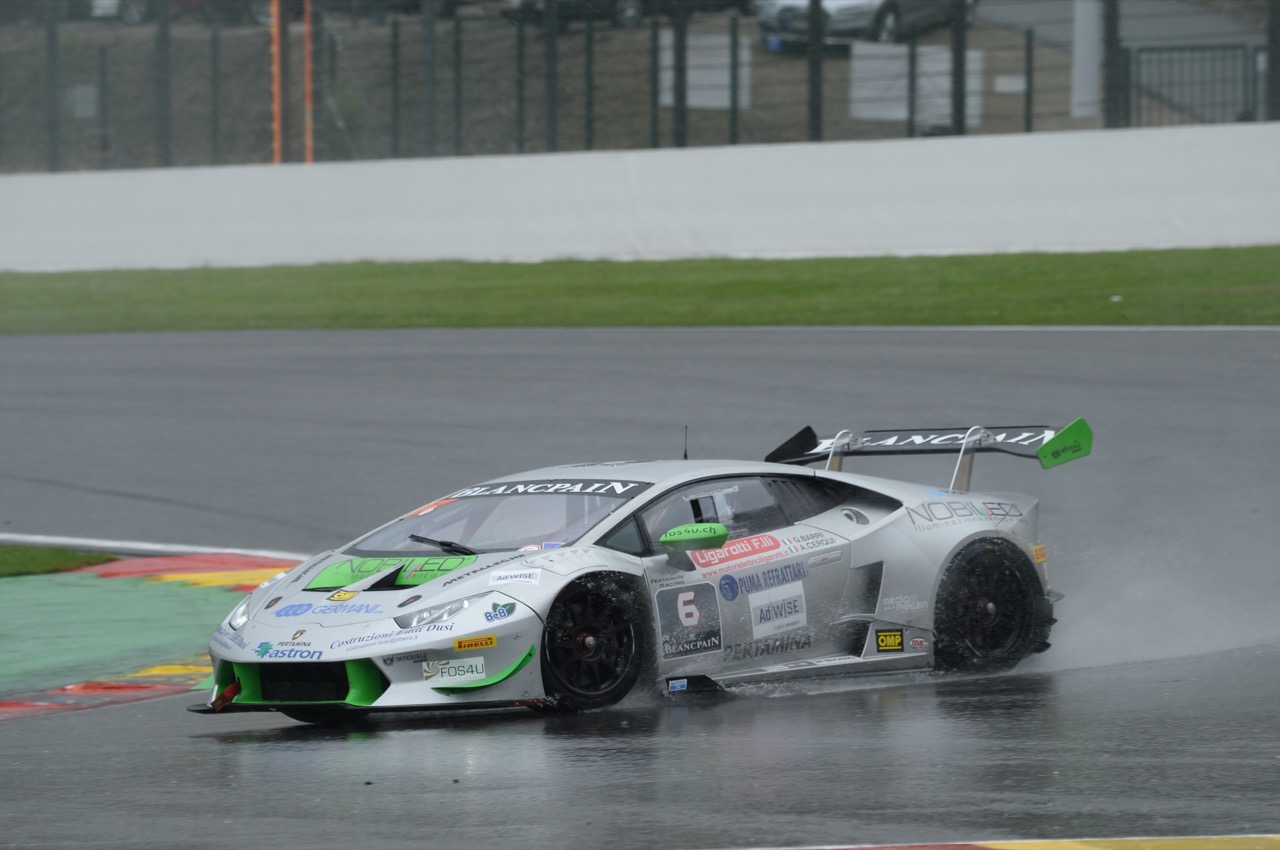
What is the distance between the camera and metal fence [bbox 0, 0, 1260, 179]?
23328 mm

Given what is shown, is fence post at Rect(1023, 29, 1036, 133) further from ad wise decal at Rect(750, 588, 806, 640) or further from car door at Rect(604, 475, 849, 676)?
ad wise decal at Rect(750, 588, 806, 640)

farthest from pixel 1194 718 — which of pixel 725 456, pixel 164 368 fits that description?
pixel 164 368

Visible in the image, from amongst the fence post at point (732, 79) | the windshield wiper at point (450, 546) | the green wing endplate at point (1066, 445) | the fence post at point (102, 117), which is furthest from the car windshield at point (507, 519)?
the fence post at point (102, 117)

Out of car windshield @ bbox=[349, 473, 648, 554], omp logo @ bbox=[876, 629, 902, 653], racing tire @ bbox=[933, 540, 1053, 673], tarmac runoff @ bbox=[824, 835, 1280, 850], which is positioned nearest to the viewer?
tarmac runoff @ bbox=[824, 835, 1280, 850]

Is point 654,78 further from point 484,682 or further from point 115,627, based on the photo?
point 484,682

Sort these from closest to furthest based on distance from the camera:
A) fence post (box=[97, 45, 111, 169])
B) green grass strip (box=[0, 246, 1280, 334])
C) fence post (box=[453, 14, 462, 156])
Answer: green grass strip (box=[0, 246, 1280, 334])
fence post (box=[453, 14, 462, 156])
fence post (box=[97, 45, 111, 169])

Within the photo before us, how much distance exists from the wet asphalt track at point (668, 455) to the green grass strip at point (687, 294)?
98 cm

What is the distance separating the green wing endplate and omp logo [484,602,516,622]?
3.36m

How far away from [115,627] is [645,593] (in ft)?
12.8

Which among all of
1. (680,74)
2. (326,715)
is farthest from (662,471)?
(680,74)

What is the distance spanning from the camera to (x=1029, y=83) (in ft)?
75.7

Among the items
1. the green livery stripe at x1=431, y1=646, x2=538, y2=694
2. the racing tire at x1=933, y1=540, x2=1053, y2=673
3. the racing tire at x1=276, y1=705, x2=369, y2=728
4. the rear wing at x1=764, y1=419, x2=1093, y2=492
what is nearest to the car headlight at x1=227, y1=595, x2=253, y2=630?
the racing tire at x1=276, y1=705, x2=369, y2=728

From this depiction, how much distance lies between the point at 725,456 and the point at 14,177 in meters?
19.1

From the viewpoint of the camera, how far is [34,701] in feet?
27.3
